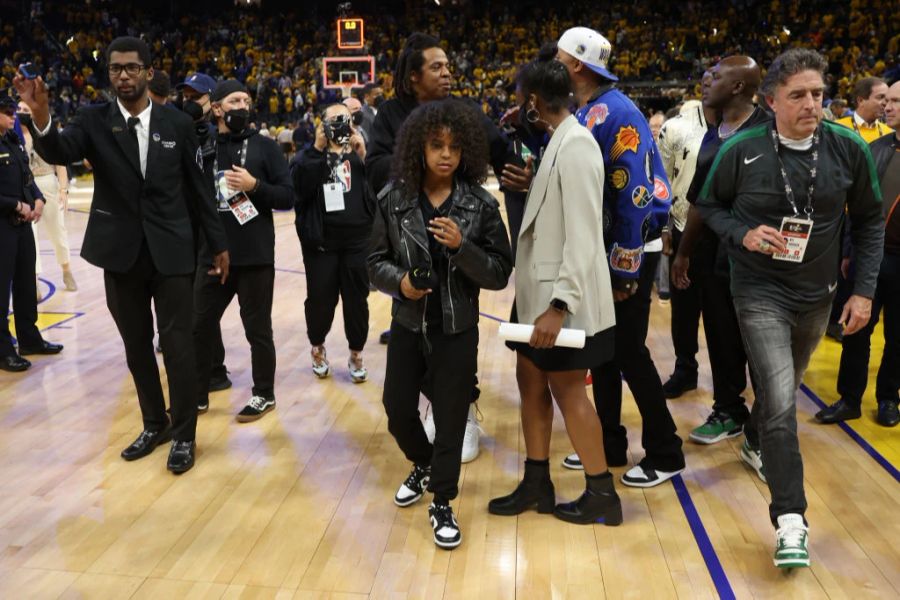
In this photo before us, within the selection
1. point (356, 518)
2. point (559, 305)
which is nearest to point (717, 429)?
point (559, 305)

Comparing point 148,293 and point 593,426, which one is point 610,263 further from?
point 148,293

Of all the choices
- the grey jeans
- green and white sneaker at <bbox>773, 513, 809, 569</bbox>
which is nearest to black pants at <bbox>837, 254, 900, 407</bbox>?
the grey jeans

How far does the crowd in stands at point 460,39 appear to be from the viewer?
18906 millimetres

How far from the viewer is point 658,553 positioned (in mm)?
2648

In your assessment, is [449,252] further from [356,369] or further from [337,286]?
[356,369]

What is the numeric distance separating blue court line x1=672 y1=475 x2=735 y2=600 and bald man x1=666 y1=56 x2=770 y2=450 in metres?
0.45

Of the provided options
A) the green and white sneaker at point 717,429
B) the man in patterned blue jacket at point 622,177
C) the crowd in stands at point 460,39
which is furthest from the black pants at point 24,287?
the crowd in stands at point 460,39

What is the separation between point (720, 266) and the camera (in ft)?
10.7

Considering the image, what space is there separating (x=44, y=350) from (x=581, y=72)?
4065mm

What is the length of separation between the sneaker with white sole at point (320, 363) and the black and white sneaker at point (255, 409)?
598mm

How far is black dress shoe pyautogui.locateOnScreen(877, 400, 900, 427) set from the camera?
3.85 metres

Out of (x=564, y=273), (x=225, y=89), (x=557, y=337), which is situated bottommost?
(x=557, y=337)

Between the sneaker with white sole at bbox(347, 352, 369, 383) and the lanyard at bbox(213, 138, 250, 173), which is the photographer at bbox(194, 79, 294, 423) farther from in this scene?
the sneaker with white sole at bbox(347, 352, 369, 383)

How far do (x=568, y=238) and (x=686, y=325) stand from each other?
6.67 ft
